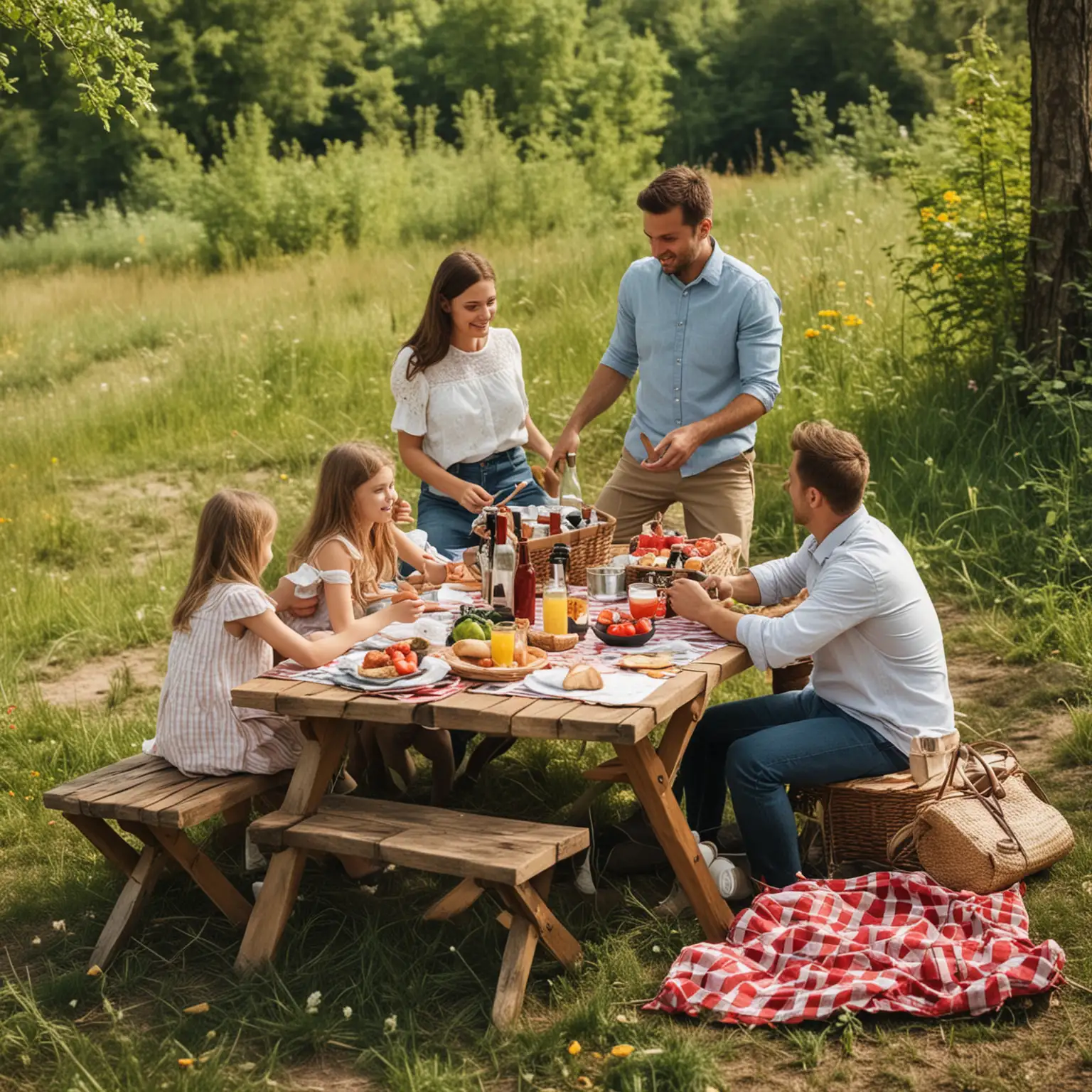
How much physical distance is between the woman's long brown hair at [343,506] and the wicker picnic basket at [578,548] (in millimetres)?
408

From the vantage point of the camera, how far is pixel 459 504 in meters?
5.81

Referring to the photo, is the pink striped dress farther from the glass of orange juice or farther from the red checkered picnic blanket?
the red checkered picnic blanket

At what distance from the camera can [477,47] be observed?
4044cm

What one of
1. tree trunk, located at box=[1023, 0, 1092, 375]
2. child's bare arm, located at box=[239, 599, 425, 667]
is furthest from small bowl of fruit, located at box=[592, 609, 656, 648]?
tree trunk, located at box=[1023, 0, 1092, 375]

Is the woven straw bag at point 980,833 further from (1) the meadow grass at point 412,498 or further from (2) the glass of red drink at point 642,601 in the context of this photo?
(2) the glass of red drink at point 642,601

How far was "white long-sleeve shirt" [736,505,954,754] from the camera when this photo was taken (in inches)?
167

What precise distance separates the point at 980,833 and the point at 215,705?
239cm

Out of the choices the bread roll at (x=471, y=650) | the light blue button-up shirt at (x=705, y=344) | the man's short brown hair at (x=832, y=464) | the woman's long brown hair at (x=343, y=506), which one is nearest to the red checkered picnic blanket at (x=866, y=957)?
the bread roll at (x=471, y=650)

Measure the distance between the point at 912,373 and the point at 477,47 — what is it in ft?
114

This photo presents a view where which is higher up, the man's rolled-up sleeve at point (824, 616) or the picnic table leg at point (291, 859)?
the man's rolled-up sleeve at point (824, 616)

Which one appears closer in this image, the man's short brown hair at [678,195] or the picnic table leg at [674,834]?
the picnic table leg at [674,834]

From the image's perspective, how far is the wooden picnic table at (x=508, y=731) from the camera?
3.79 metres

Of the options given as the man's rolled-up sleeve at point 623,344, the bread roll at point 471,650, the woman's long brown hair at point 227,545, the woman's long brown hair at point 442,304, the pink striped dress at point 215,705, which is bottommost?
the pink striped dress at point 215,705

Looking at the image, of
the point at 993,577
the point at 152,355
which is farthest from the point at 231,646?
the point at 152,355
